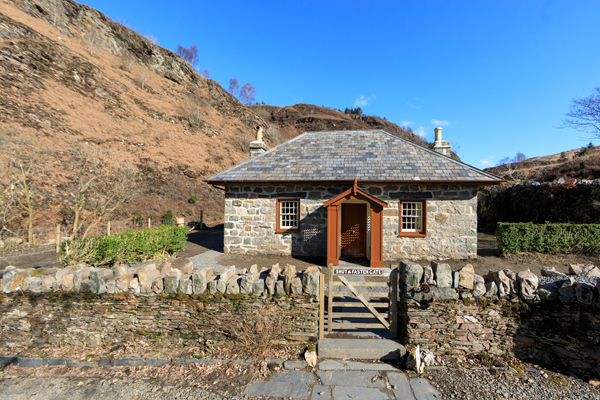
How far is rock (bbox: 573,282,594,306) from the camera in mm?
4117

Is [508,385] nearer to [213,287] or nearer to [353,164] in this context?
[213,287]

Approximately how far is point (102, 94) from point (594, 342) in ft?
143

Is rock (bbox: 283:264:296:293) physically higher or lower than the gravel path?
higher

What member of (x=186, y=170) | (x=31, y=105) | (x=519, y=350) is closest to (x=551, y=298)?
(x=519, y=350)

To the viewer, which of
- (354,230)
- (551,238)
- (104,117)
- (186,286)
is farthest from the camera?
(104,117)

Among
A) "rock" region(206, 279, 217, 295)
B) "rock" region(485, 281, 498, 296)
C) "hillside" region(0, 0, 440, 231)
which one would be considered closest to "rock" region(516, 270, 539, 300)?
"rock" region(485, 281, 498, 296)

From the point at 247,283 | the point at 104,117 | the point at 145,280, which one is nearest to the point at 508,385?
the point at 247,283

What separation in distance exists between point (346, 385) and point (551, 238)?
40.7ft

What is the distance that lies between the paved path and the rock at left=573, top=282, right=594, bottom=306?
2.94m

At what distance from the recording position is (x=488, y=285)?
4582 millimetres

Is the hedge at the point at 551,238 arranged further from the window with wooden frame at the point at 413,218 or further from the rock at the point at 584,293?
the rock at the point at 584,293

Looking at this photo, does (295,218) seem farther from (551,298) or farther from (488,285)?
(551,298)

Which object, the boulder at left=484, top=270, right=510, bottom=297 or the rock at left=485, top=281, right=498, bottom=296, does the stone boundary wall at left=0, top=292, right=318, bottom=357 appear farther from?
the boulder at left=484, top=270, right=510, bottom=297

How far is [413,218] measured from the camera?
1066cm
